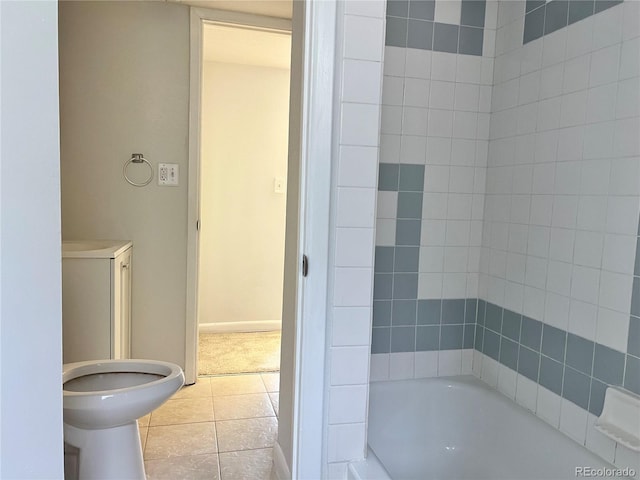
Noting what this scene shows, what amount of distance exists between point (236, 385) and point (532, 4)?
2.38m

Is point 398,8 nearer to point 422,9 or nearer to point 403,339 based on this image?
point 422,9

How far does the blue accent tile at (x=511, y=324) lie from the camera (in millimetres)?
1702

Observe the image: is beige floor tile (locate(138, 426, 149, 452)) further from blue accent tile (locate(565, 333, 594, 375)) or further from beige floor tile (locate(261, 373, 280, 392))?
blue accent tile (locate(565, 333, 594, 375))

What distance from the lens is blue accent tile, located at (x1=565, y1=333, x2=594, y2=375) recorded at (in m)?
1.40

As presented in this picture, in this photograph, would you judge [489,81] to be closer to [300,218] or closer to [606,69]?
[606,69]

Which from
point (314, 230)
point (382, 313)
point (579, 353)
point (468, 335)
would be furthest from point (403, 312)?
point (314, 230)

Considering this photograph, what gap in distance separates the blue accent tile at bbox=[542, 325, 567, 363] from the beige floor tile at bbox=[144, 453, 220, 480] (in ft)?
4.40

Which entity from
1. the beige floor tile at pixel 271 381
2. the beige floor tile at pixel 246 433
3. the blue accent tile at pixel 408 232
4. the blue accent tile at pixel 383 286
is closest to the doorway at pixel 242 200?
the beige floor tile at pixel 271 381

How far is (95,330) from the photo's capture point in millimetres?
2148

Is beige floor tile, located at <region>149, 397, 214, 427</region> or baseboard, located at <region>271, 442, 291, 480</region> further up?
baseboard, located at <region>271, 442, 291, 480</region>

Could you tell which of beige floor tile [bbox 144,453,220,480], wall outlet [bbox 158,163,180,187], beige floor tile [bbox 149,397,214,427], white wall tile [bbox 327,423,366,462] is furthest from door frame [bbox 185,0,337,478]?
wall outlet [bbox 158,163,180,187]

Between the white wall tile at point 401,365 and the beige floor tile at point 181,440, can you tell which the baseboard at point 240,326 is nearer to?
the beige floor tile at point 181,440

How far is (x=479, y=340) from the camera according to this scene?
1915 millimetres

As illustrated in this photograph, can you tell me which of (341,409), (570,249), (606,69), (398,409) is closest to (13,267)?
(341,409)
